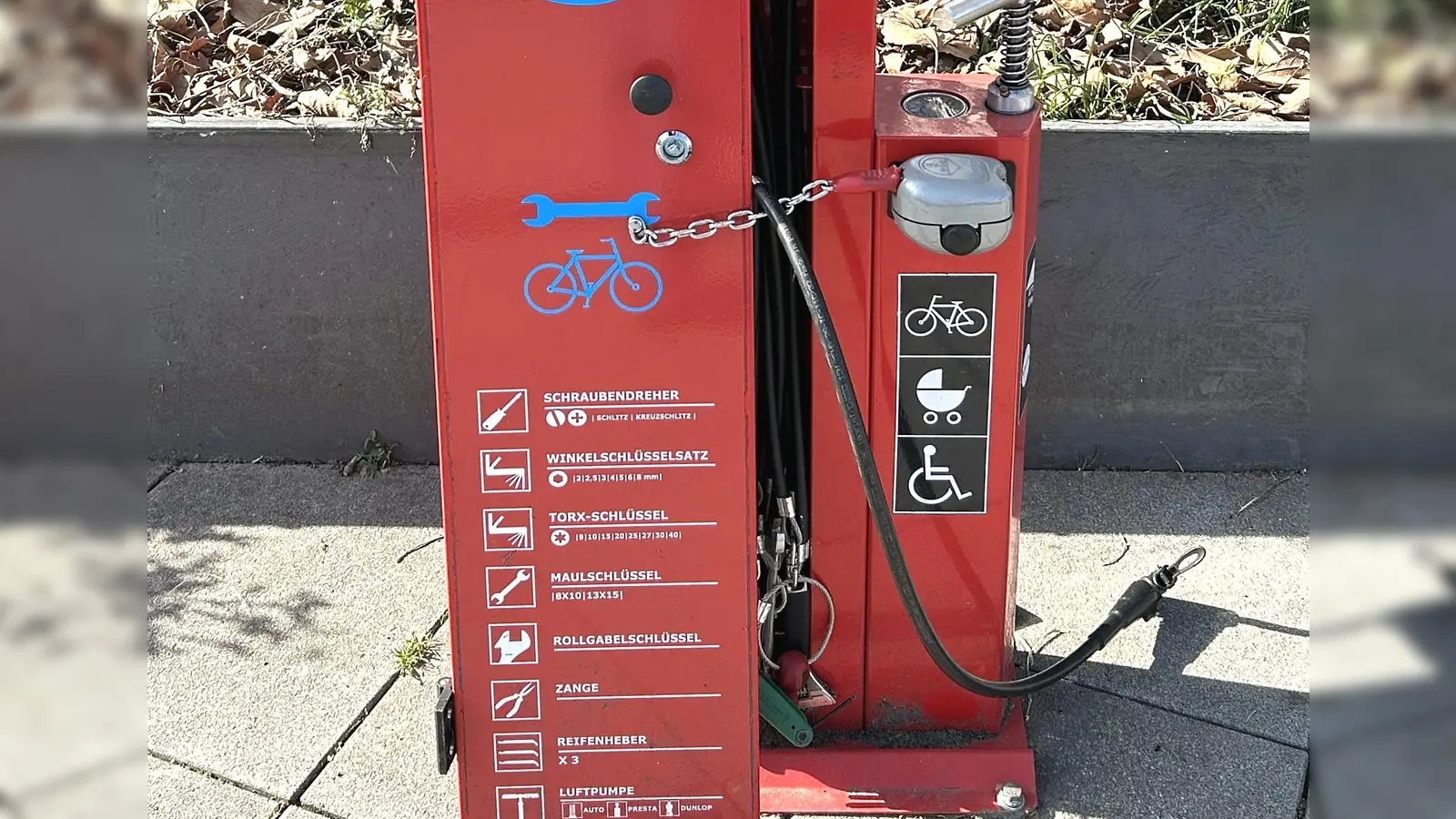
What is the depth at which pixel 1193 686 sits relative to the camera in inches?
112

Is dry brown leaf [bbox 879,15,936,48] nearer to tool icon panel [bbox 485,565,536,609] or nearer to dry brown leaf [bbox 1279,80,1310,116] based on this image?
dry brown leaf [bbox 1279,80,1310,116]

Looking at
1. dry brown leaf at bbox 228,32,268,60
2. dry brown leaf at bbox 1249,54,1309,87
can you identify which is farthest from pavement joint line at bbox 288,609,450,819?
dry brown leaf at bbox 1249,54,1309,87

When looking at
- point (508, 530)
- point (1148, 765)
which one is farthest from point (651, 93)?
point (1148, 765)

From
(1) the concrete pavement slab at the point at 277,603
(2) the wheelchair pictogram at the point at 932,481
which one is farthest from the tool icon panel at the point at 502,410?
(1) the concrete pavement slab at the point at 277,603

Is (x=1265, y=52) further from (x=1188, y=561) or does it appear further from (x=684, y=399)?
(x=684, y=399)

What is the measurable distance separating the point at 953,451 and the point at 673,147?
77cm

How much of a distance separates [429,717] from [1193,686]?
5.11ft

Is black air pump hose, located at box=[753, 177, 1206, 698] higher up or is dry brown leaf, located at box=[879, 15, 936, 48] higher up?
dry brown leaf, located at box=[879, 15, 936, 48]

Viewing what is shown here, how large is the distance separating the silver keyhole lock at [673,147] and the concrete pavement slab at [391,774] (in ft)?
3.98

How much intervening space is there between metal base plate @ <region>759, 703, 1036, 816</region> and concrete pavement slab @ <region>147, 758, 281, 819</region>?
95cm

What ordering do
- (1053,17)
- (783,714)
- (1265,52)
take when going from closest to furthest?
(783,714)
(1265,52)
(1053,17)

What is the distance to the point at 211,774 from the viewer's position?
2672 mm

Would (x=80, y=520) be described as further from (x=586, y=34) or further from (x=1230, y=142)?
(x=1230, y=142)

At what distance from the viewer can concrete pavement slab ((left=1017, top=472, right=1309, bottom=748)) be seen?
2822 mm
